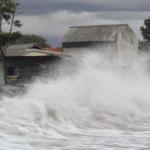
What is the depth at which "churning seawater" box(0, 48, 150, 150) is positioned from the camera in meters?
11.2

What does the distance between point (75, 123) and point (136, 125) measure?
5.32ft

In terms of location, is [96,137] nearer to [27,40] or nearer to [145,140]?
[145,140]

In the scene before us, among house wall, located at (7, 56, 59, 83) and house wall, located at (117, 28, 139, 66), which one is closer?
house wall, located at (7, 56, 59, 83)

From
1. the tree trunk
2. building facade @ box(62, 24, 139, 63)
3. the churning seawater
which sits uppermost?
building facade @ box(62, 24, 139, 63)

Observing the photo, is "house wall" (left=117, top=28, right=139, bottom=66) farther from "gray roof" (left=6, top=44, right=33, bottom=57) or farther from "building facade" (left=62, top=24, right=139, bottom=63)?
"gray roof" (left=6, top=44, right=33, bottom=57)

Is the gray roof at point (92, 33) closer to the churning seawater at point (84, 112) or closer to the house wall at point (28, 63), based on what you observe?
the house wall at point (28, 63)

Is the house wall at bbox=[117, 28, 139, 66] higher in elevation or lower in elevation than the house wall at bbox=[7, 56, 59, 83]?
higher

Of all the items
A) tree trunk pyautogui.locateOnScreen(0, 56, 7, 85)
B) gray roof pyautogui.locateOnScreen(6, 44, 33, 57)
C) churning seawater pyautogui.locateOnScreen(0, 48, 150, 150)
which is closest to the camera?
churning seawater pyautogui.locateOnScreen(0, 48, 150, 150)

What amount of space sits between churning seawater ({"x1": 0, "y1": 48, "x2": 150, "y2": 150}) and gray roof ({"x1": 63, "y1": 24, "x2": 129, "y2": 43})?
3366 centimetres

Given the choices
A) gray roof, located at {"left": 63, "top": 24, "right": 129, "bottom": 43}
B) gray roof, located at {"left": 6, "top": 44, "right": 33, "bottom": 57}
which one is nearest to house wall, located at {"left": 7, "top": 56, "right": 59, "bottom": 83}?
gray roof, located at {"left": 6, "top": 44, "right": 33, "bottom": 57}

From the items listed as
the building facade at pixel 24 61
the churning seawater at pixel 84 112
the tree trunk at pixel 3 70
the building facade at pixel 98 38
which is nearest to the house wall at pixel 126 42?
the building facade at pixel 98 38

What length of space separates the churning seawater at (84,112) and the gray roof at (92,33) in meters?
33.7

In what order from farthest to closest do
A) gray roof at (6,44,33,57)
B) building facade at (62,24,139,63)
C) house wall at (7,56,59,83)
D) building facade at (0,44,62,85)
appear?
building facade at (62,24,139,63), gray roof at (6,44,33,57), building facade at (0,44,62,85), house wall at (7,56,59,83)

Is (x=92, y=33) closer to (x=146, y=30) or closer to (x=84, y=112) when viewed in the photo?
(x=146, y=30)
